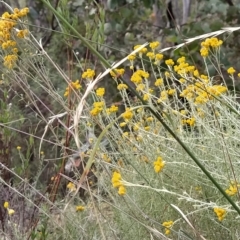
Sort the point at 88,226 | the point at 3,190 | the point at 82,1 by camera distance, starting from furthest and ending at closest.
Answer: the point at 82,1 → the point at 3,190 → the point at 88,226

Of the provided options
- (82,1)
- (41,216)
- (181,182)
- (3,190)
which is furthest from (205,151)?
(82,1)

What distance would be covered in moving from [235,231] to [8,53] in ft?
2.70

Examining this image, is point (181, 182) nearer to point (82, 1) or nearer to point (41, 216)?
point (41, 216)

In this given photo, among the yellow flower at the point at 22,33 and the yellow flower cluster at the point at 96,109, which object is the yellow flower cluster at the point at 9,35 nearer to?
the yellow flower at the point at 22,33

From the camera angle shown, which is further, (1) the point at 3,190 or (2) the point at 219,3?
(2) the point at 219,3

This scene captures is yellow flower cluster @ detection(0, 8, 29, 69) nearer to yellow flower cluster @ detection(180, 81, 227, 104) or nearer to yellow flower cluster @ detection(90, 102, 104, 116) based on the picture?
yellow flower cluster @ detection(90, 102, 104, 116)

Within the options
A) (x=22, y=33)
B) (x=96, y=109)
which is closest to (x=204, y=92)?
(x=96, y=109)

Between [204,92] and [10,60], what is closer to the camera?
[204,92]

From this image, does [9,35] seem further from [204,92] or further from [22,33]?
[204,92]

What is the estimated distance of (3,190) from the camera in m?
2.12

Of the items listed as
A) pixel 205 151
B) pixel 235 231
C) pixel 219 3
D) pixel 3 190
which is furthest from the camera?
pixel 219 3

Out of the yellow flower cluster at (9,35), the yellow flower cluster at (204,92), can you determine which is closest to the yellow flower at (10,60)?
the yellow flower cluster at (9,35)

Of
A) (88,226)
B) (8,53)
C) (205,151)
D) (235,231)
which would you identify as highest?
(8,53)

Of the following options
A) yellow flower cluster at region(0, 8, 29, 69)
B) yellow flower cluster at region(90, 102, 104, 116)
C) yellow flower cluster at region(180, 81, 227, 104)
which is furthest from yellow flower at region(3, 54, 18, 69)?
yellow flower cluster at region(180, 81, 227, 104)
